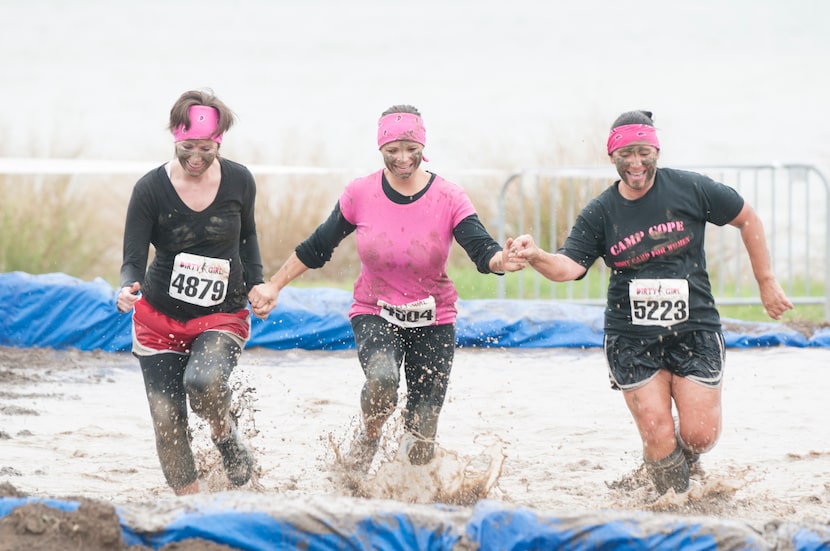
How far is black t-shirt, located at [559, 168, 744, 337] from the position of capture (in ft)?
16.6

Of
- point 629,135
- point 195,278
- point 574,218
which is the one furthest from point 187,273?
point 574,218

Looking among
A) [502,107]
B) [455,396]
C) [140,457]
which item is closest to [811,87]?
[502,107]

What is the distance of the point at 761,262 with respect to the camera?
5.15 meters

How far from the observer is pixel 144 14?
42.0 m

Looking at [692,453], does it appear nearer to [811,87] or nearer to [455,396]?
[455,396]

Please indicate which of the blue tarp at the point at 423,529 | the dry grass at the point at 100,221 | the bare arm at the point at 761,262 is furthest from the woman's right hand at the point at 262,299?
the dry grass at the point at 100,221

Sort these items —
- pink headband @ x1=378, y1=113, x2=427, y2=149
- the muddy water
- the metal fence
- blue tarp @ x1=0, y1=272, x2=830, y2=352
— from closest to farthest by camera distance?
1. pink headband @ x1=378, y1=113, x2=427, y2=149
2. the muddy water
3. blue tarp @ x1=0, y1=272, x2=830, y2=352
4. the metal fence

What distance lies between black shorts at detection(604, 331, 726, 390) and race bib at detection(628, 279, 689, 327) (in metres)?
0.08

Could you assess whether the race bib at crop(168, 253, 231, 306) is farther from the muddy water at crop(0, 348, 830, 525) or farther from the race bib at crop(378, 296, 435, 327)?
the race bib at crop(378, 296, 435, 327)

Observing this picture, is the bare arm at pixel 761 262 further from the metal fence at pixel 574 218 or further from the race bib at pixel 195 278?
the metal fence at pixel 574 218

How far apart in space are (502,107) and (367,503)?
2988 cm

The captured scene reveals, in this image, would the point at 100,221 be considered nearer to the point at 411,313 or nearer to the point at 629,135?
the point at 411,313

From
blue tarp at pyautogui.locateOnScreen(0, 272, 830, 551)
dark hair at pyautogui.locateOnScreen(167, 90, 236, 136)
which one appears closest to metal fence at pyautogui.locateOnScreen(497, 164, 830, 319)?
dark hair at pyautogui.locateOnScreen(167, 90, 236, 136)

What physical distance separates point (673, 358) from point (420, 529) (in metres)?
1.73
